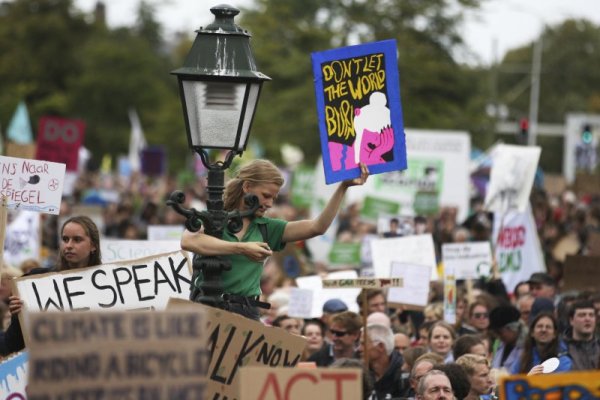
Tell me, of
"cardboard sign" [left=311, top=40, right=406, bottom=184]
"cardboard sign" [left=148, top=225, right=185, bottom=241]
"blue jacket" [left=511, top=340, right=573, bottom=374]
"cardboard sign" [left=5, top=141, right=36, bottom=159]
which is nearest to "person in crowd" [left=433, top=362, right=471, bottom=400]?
"blue jacket" [left=511, top=340, right=573, bottom=374]

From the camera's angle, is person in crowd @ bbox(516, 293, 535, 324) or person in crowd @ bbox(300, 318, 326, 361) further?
person in crowd @ bbox(516, 293, 535, 324)

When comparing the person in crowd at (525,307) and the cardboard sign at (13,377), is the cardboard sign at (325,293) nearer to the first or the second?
the person in crowd at (525,307)

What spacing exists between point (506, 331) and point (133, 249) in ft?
9.37

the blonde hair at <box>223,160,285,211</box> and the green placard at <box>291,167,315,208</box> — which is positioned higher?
the blonde hair at <box>223,160,285,211</box>

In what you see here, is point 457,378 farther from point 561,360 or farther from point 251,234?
point 251,234

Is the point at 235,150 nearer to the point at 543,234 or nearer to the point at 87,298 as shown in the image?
the point at 87,298

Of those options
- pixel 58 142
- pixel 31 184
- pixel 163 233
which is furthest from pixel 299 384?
pixel 58 142

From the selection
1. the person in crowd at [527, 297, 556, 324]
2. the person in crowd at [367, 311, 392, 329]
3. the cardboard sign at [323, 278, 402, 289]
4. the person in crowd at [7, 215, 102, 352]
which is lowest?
the person in crowd at [367, 311, 392, 329]

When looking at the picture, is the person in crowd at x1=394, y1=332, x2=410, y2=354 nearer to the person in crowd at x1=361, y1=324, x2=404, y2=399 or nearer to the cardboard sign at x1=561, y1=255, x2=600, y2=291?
the person in crowd at x1=361, y1=324, x2=404, y2=399

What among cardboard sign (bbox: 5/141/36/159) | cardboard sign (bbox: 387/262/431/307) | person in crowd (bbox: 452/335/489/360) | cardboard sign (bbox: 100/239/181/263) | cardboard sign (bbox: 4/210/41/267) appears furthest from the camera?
cardboard sign (bbox: 5/141/36/159)

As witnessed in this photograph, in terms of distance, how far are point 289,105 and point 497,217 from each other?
25.1 meters

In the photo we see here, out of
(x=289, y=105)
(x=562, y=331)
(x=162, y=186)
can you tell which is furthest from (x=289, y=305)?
(x=289, y=105)

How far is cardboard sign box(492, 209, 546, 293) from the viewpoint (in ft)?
56.0

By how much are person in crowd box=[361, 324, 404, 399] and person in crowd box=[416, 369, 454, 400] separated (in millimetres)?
2368
